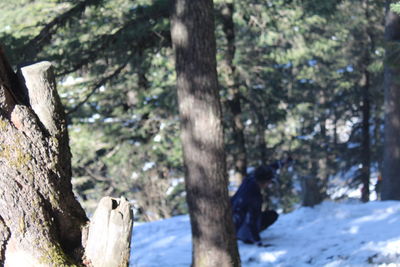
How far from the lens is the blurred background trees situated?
29.5ft

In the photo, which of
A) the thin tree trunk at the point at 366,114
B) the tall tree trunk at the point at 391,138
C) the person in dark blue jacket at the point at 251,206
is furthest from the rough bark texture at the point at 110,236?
the thin tree trunk at the point at 366,114

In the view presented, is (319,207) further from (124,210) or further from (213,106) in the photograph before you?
(124,210)

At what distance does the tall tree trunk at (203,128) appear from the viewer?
5.77 meters

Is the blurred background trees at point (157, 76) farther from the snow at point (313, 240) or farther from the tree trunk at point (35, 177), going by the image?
the tree trunk at point (35, 177)

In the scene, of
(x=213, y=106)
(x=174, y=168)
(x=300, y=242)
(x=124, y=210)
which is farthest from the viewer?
(x=174, y=168)

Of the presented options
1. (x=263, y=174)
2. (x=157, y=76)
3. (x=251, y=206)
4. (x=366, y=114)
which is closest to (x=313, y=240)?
(x=251, y=206)

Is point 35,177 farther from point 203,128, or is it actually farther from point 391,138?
point 391,138

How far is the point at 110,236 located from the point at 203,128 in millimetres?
2924

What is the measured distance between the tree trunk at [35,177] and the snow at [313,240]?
180 inches

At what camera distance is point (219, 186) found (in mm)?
5867

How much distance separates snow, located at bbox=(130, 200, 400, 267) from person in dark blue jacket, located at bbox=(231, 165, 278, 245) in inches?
7.5

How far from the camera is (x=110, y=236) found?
303 centimetres

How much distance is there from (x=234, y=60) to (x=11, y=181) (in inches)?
421

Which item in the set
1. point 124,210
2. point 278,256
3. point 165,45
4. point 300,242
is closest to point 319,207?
point 300,242
